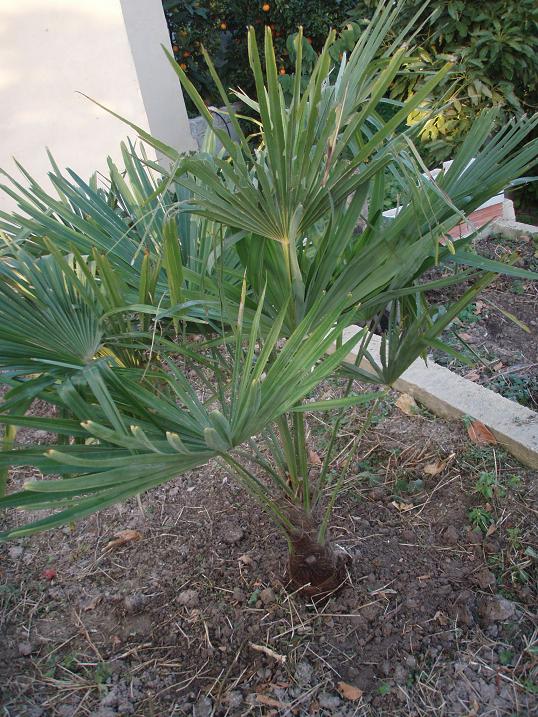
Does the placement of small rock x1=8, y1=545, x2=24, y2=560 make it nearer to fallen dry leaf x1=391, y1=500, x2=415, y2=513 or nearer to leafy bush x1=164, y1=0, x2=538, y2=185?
fallen dry leaf x1=391, y1=500, x2=415, y2=513

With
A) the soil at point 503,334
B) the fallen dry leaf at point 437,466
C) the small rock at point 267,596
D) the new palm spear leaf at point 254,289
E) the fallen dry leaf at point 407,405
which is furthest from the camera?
the soil at point 503,334

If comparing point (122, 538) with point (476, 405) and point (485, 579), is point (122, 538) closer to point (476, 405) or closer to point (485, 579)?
point (485, 579)

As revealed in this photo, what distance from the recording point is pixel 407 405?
88.9 inches

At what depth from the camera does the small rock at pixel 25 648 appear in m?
1.65

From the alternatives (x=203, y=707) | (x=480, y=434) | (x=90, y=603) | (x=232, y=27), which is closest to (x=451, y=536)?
(x=480, y=434)

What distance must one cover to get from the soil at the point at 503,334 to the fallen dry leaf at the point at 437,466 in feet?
1.19

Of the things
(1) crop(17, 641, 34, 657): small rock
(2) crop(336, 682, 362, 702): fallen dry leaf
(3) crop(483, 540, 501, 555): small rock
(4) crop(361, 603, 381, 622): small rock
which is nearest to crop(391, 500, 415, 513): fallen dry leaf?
(3) crop(483, 540, 501, 555): small rock

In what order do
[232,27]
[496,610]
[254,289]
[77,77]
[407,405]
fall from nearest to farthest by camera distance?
1. [254,289]
2. [496,610]
3. [407,405]
4. [77,77]
5. [232,27]

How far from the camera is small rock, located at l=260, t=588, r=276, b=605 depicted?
165 cm

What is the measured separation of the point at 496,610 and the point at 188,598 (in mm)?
794

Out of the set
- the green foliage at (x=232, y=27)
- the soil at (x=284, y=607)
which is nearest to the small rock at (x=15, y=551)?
the soil at (x=284, y=607)

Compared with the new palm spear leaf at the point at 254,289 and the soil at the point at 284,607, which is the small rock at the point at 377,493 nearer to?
the soil at the point at 284,607

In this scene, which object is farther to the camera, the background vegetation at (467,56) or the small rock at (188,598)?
the background vegetation at (467,56)

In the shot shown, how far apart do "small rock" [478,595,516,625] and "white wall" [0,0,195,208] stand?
112 inches
